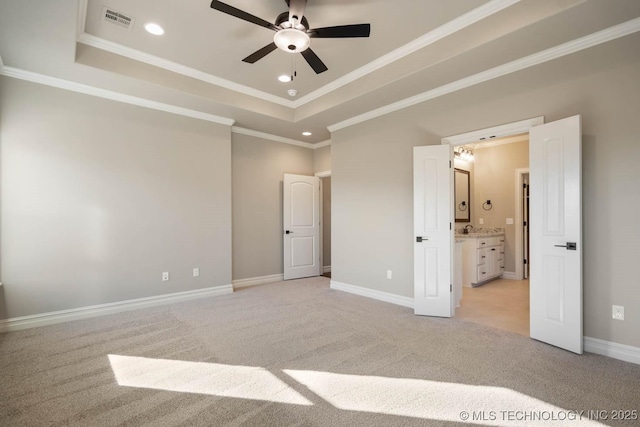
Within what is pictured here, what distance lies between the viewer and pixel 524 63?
304 cm

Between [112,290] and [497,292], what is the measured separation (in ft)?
18.6

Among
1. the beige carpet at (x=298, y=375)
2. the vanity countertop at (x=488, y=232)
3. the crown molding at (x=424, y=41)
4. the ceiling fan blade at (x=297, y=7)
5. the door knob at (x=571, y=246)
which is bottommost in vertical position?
the beige carpet at (x=298, y=375)

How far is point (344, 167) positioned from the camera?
5086mm

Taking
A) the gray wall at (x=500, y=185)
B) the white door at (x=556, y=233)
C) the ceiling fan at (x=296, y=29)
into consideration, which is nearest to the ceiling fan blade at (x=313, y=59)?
the ceiling fan at (x=296, y=29)

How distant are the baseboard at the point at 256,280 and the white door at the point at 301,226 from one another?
16 centimetres

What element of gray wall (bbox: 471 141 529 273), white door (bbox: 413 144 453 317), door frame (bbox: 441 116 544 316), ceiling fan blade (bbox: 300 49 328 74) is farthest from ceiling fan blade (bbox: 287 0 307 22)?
gray wall (bbox: 471 141 529 273)

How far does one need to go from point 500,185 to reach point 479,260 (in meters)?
1.80

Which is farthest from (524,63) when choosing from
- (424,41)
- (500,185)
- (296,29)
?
(500,185)

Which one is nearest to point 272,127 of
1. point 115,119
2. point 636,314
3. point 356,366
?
point 115,119

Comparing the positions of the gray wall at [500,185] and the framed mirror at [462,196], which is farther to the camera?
the framed mirror at [462,196]

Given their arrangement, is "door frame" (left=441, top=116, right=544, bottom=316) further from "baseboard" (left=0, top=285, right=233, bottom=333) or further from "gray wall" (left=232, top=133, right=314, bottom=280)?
"baseboard" (left=0, top=285, right=233, bottom=333)

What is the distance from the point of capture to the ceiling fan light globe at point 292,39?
97.7 inches

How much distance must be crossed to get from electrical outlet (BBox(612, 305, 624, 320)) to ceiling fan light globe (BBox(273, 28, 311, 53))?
139 inches

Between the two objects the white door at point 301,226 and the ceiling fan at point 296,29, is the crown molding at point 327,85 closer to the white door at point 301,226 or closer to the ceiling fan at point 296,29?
the ceiling fan at point 296,29
